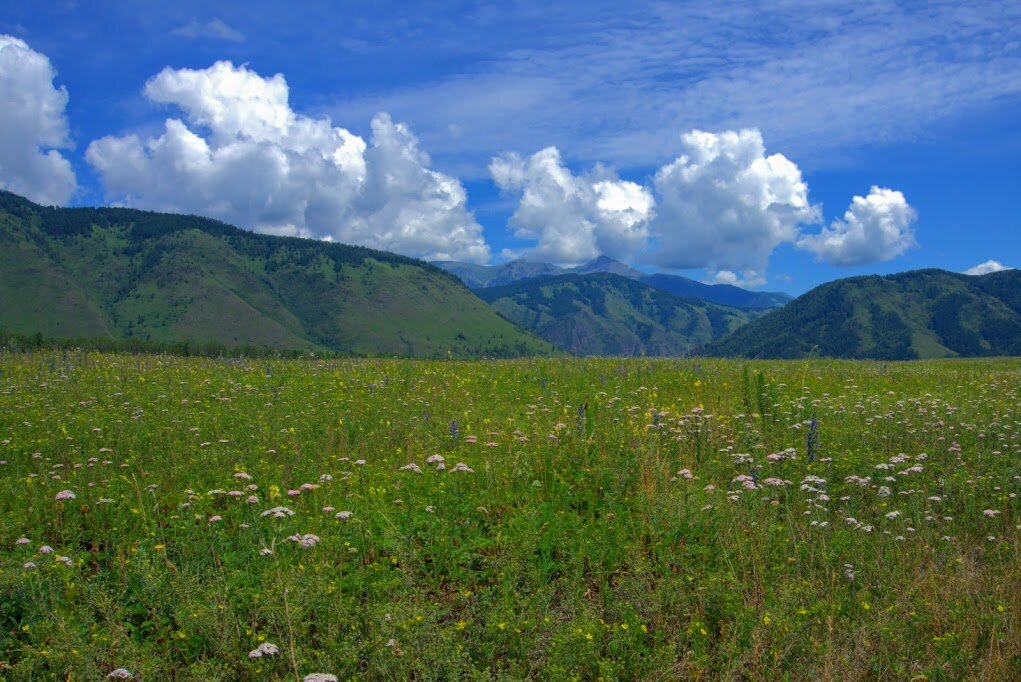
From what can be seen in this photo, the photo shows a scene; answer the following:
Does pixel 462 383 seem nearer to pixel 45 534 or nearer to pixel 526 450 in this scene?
pixel 526 450

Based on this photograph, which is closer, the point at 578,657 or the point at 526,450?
the point at 578,657

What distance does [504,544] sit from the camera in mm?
6480

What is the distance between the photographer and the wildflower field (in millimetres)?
4984

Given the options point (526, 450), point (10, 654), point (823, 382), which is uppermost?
point (823, 382)

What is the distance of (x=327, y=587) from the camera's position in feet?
18.0

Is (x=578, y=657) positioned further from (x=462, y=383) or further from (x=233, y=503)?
(x=462, y=383)

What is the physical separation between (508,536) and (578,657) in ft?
5.94

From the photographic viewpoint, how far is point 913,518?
7.57 meters

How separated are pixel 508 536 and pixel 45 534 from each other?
497 cm

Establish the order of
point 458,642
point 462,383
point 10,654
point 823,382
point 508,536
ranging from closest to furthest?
point 10,654 → point 458,642 → point 508,536 → point 462,383 → point 823,382

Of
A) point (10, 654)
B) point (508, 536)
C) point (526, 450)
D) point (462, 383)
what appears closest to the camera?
point (10, 654)

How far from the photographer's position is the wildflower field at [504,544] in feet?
16.4

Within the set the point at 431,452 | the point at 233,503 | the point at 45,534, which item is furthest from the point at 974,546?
the point at 45,534

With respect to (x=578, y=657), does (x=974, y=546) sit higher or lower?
higher
